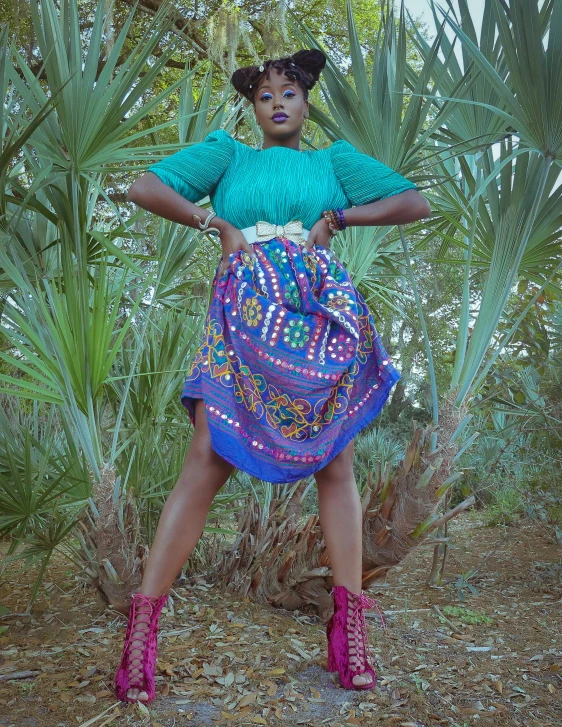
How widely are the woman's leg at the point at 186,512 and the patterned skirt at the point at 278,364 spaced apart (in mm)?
73

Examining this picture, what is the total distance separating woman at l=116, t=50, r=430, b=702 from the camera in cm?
169

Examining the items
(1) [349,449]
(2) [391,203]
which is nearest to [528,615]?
(1) [349,449]

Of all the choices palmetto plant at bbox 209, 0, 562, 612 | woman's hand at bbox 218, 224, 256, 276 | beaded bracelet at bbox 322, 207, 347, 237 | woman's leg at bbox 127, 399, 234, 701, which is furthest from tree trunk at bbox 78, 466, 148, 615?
beaded bracelet at bbox 322, 207, 347, 237

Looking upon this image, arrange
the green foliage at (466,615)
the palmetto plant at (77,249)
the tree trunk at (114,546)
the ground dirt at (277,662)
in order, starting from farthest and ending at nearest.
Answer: the green foliage at (466,615)
the tree trunk at (114,546)
the palmetto plant at (77,249)
the ground dirt at (277,662)

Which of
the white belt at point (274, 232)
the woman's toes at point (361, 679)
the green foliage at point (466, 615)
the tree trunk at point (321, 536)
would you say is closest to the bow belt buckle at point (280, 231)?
the white belt at point (274, 232)

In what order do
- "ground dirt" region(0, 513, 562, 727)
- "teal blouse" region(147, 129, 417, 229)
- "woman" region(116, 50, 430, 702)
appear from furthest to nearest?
"teal blouse" region(147, 129, 417, 229), "woman" region(116, 50, 430, 702), "ground dirt" region(0, 513, 562, 727)

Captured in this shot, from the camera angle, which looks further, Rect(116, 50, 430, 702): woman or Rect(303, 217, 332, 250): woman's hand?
Rect(303, 217, 332, 250): woman's hand

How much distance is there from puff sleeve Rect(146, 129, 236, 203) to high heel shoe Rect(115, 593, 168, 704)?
3.43 feet

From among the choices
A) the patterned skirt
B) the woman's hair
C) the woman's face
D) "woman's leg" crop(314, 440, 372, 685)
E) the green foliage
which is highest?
the woman's hair

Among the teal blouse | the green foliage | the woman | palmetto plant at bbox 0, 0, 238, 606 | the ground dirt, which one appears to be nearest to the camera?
the ground dirt

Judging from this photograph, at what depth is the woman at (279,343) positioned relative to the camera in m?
1.69

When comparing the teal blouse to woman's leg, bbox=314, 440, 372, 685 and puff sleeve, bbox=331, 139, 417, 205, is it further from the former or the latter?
woman's leg, bbox=314, 440, 372, 685

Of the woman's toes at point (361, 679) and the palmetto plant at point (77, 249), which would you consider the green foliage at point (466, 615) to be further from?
the palmetto plant at point (77, 249)

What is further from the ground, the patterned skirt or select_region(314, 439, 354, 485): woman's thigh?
the patterned skirt
